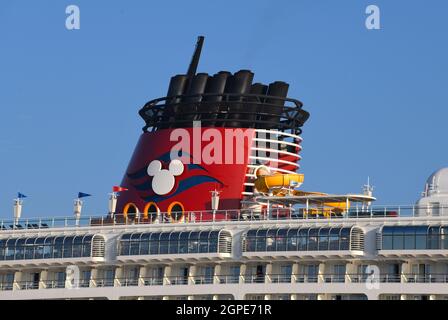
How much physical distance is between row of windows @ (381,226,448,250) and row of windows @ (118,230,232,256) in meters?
10.2

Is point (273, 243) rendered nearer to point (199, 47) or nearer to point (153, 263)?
point (153, 263)

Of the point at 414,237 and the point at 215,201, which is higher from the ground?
the point at 215,201

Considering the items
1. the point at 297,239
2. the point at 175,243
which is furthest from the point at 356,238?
the point at 175,243

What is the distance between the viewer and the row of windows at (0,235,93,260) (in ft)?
269

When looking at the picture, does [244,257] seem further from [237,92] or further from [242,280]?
[237,92]

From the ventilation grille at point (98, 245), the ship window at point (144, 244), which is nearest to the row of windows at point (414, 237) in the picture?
the ship window at point (144, 244)

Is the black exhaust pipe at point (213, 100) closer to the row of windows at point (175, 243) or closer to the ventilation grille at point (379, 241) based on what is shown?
the row of windows at point (175, 243)

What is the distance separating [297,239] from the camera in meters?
76.4

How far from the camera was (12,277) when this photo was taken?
8538 centimetres

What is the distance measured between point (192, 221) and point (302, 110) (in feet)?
42.9

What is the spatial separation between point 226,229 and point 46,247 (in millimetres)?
12651

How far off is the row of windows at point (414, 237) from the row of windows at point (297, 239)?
2338 millimetres

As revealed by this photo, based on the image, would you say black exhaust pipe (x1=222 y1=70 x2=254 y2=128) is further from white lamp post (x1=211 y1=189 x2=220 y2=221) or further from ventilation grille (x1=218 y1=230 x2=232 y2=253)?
ventilation grille (x1=218 y1=230 x2=232 y2=253)

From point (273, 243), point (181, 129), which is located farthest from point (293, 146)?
point (273, 243)
